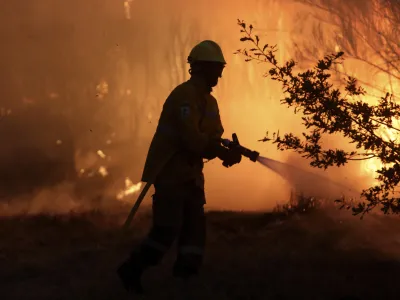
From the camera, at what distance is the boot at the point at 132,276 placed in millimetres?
6367

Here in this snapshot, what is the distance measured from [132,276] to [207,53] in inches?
85.1

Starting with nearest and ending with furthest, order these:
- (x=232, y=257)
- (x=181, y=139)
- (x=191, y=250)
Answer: (x=181, y=139) → (x=191, y=250) → (x=232, y=257)

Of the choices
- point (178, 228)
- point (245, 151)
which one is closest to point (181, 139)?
point (245, 151)

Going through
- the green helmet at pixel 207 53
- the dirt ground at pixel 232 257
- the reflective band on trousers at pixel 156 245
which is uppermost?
the green helmet at pixel 207 53

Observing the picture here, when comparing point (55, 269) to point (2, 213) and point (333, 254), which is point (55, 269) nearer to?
point (333, 254)

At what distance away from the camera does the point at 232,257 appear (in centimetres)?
848

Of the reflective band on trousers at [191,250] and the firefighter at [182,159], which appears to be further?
the reflective band on trousers at [191,250]

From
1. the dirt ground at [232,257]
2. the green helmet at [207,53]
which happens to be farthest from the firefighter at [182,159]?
the dirt ground at [232,257]

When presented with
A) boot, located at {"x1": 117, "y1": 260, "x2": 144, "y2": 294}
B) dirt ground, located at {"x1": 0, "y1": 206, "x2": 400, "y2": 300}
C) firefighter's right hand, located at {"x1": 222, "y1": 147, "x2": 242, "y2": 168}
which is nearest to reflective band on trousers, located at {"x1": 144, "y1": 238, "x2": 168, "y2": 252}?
boot, located at {"x1": 117, "y1": 260, "x2": 144, "y2": 294}

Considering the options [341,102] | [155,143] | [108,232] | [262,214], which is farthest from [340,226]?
[155,143]

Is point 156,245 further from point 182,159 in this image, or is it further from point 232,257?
point 232,257

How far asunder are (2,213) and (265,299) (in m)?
7.68

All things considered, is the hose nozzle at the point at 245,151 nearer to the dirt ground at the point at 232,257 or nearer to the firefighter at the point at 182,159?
the firefighter at the point at 182,159

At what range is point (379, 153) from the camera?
6.66 metres
